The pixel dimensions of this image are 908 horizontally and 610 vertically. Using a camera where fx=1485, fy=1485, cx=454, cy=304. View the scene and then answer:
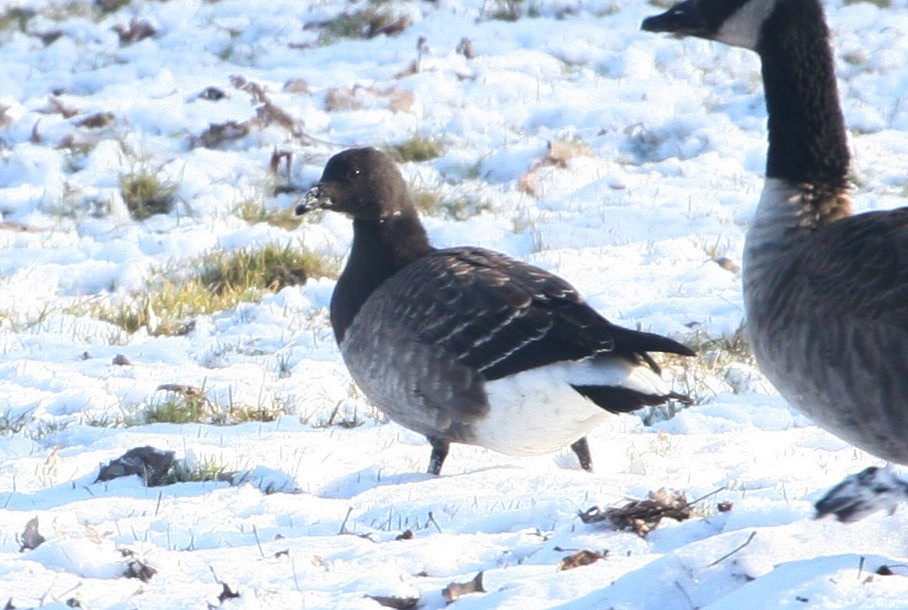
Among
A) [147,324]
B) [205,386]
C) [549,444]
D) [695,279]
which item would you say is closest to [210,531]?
[549,444]

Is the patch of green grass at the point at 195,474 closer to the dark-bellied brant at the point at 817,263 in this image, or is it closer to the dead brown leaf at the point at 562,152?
the dark-bellied brant at the point at 817,263

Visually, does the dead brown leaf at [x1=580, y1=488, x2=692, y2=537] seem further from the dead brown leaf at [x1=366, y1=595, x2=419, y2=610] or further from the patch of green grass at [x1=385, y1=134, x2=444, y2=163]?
the patch of green grass at [x1=385, y1=134, x2=444, y2=163]

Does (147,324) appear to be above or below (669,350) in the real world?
below

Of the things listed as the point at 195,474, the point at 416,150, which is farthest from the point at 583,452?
the point at 416,150

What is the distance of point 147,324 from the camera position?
7695 mm

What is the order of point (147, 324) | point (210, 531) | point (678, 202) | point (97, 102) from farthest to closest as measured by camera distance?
point (97, 102), point (678, 202), point (147, 324), point (210, 531)

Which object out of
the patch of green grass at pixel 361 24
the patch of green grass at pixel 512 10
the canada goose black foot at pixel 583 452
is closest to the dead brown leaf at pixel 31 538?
the canada goose black foot at pixel 583 452

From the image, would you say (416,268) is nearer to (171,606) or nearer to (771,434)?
(771,434)

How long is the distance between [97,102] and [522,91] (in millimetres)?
3203

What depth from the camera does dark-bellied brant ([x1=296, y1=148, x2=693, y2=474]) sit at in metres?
5.41

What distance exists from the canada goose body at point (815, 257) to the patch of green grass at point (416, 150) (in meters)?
5.09

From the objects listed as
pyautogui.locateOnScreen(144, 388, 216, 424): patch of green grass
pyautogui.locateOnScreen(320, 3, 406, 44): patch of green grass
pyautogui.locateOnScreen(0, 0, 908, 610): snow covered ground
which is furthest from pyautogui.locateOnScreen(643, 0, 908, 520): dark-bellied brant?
pyautogui.locateOnScreen(320, 3, 406, 44): patch of green grass

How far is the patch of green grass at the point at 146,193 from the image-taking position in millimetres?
9484

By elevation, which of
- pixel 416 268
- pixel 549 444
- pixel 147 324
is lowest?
pixel 147 324
